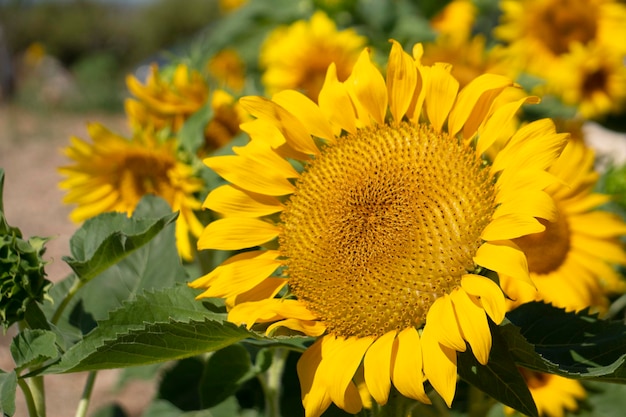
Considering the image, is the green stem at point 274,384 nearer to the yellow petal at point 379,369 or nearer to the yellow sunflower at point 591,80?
the yellow petal at point 379,369

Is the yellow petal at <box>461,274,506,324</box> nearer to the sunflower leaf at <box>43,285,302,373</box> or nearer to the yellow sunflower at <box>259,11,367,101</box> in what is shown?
the sunflower leaf at <box>43,285,302,373</box>

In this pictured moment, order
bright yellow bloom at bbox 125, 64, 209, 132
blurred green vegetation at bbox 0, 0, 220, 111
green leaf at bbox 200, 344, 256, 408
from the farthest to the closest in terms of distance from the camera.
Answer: blurred green vegetation at bbox 0, 0, 220, 111 → bright yellow bloom at bbox 125, 64, 209, 132 → green leaf at bbox 200, 344, 256, 408

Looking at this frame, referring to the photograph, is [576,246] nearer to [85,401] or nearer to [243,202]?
[243,202]

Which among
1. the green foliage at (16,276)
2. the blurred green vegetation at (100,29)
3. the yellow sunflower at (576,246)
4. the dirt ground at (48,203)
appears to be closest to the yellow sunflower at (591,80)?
the yellow sunflower at (576,246)

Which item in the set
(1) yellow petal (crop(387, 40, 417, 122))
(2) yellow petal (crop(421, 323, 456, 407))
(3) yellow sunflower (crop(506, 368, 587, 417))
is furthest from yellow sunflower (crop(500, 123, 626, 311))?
(2) yellow petal (crop(421, 323, 456, 407))

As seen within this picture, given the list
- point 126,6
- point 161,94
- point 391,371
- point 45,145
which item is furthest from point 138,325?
point 126,6
